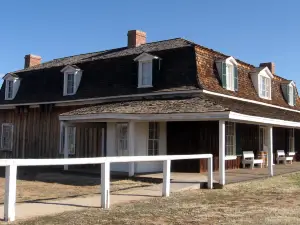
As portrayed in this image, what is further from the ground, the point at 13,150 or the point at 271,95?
the point at 271,95

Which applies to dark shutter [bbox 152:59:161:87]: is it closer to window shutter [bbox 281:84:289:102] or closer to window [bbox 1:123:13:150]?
window [bbox 1:123:13:150]

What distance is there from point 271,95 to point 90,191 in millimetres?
15763

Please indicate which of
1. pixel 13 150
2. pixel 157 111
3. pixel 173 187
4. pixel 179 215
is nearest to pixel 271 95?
pixel 157 111

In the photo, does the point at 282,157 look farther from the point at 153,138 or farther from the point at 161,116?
the point at 161,116

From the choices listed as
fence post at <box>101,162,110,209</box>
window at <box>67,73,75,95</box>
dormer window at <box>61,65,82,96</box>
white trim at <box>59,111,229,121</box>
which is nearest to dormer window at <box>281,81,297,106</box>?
dormer window at <box>61,65,82,96</box>

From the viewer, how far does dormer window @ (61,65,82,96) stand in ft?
73.9

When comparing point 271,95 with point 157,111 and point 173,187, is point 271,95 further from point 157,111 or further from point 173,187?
point 173,187

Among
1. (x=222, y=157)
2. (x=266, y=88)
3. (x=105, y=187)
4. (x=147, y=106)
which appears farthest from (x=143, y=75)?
(x=105, y=187)

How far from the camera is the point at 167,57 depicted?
19.7 meters

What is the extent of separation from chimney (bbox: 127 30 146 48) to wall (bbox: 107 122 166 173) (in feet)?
22.2

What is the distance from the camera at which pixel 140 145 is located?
1747 centimetres

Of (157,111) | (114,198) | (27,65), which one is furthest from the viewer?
(27,65)

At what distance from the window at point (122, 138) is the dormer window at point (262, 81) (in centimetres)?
874

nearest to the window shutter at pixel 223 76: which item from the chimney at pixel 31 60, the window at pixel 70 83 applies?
the window at pixel 70 83
